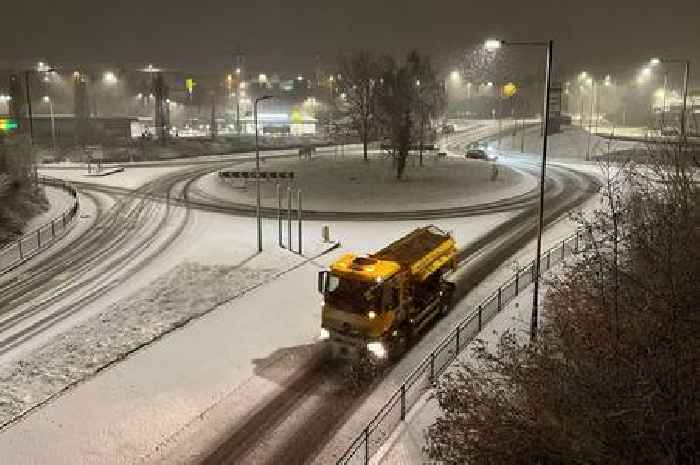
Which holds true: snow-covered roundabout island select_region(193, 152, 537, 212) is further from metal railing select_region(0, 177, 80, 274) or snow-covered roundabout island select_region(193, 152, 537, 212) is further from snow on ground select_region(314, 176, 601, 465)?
snow on ground select_region(314, 176, 601, 465)

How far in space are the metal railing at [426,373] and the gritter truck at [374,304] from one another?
3.58ft

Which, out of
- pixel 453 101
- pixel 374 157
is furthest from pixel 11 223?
pixel 453 101

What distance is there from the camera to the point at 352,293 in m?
17.2

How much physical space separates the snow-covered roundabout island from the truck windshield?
24116mm

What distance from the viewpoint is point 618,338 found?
11.8 metres

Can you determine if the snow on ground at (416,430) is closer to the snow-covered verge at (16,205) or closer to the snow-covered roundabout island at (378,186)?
the snow-covered roundabout island at (378,186)

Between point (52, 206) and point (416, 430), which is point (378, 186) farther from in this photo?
point (416, 430)

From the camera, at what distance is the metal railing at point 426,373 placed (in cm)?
1370

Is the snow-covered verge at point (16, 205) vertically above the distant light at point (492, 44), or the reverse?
the distant light at point (492, 44)

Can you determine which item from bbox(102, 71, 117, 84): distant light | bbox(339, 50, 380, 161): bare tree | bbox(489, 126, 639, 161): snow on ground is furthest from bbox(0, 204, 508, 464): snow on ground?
bbox(102, 71, 117, 84): distant light

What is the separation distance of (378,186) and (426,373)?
31744 millimetres

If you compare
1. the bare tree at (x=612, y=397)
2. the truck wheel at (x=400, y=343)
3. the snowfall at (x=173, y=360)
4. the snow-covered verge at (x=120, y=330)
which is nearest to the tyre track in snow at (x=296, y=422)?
the snowfall at (x=173, y=360)

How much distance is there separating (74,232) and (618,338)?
31775 mm

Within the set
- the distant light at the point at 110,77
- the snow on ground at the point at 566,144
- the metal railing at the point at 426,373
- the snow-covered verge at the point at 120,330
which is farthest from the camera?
the distant light at the point at 110,77
